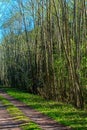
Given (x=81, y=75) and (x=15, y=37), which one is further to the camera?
(x=15, y=37)

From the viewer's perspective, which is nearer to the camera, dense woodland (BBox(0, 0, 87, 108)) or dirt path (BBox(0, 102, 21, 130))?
dirt path (BBox(0, 102, 21, 130))

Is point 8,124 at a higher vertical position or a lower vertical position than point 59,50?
lower

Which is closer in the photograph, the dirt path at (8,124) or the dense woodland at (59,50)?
the dirt path at (8,124)

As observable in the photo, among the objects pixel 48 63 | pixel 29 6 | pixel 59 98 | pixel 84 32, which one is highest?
pixel 29 6

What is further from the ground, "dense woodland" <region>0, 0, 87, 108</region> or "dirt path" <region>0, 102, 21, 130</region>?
"dense woodland" <region>0, 0, 87, 108</region>

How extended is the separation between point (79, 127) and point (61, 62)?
524 inches

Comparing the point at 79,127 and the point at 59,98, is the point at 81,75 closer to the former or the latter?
the point at 59,98

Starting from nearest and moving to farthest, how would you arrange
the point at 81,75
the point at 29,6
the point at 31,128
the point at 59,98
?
the point at 31,128 → the point at 81,75 → the point at 59,98 → the point at 29,6

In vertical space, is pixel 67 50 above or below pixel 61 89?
above

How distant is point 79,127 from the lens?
11.4 metres

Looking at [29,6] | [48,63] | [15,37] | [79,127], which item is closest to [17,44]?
[15,37]

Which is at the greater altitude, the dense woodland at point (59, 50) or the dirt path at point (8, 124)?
the dense woodland at point (59, 50)

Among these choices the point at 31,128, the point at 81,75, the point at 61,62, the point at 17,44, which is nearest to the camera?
the point at 31,128

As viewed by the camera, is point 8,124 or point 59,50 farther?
point 59,50
